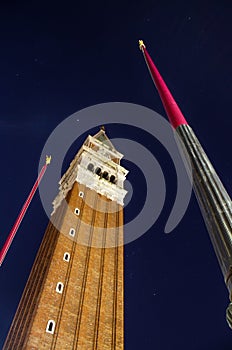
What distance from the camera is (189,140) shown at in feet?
13.0

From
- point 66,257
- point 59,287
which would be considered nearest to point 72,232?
point 66,257

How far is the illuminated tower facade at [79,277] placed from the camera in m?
18.6

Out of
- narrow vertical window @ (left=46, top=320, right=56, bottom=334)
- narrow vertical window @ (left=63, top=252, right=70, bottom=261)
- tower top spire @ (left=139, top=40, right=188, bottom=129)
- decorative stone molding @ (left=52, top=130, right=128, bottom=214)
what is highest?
decorative stone molding @ (left=52, top=130, right=128, bottom=214)

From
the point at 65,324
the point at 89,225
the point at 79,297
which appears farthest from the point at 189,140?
the point at 89,225

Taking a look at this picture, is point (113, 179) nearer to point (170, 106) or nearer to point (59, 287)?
point (59, 287)

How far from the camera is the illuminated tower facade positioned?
61.1ft

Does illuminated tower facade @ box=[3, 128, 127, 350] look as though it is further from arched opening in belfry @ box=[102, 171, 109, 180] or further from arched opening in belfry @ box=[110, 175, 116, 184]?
arched opening in belfry @ box=[110, 175, 116, 184]

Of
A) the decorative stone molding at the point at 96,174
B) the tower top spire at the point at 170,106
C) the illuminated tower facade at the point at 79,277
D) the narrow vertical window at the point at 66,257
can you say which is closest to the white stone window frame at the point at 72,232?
the illuminated tower facade at the point at 79,277

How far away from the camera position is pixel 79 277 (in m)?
22.8

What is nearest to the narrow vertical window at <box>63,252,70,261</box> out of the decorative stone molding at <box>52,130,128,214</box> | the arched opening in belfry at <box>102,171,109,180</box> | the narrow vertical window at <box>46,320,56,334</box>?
the narrow vertical window at <box>46,320,56,334</box>

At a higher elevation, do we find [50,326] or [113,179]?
[113,179]

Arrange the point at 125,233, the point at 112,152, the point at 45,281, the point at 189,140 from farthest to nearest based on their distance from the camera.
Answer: the point at 112,152
the point at 125,233
the point at 45,281
the point at 189,140

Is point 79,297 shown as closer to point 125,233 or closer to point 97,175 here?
point 125,233

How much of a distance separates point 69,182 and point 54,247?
37.7 feet
